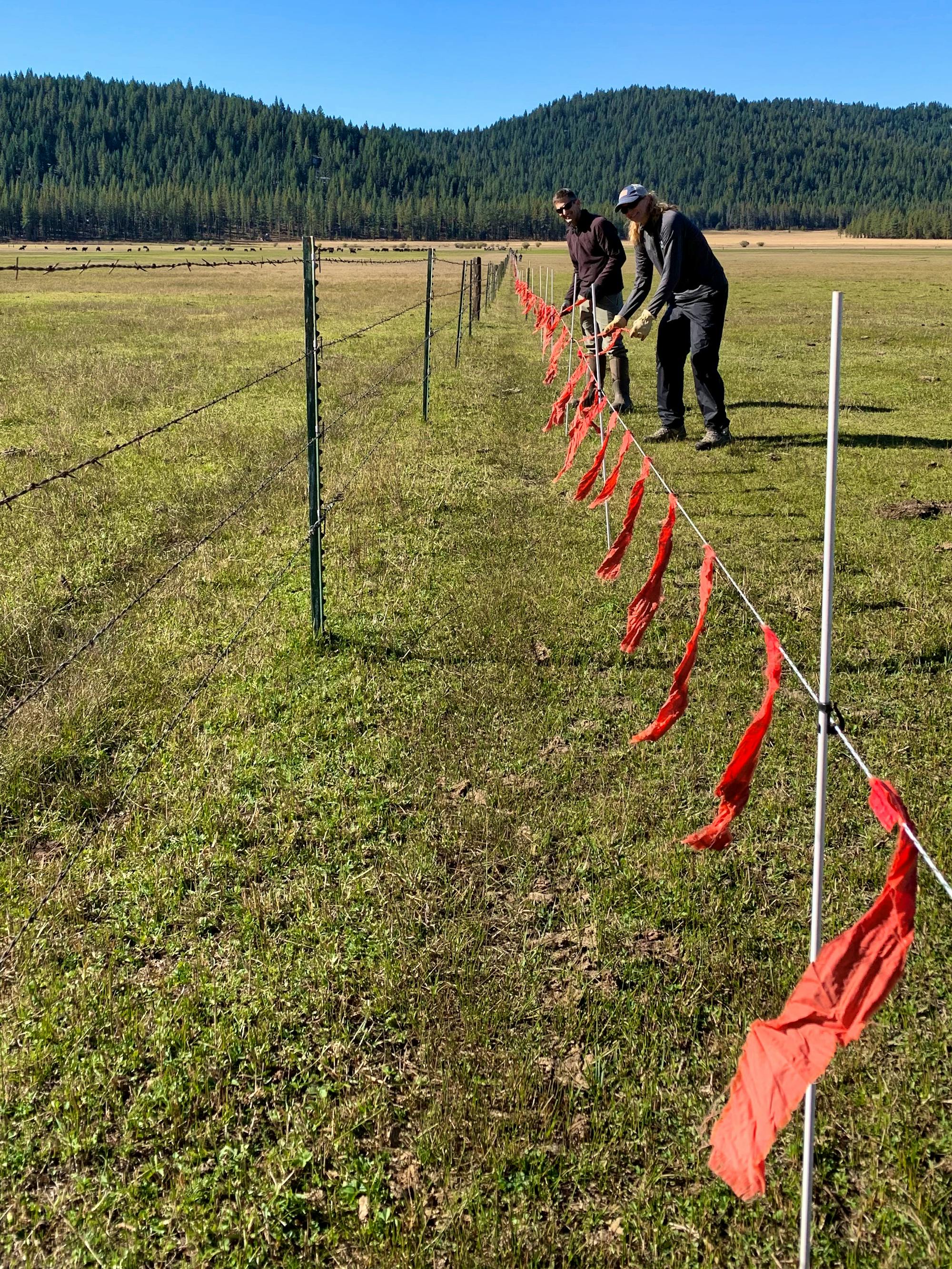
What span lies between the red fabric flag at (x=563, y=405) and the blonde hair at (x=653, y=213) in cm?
146

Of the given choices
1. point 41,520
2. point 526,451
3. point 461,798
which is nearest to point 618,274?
point 526,451

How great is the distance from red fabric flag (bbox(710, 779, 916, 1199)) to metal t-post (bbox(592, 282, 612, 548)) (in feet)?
17.1

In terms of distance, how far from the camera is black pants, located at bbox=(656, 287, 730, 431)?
957 cm

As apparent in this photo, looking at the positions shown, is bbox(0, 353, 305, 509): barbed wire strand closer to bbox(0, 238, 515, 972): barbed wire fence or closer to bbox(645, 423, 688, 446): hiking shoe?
bbox(0, 238, 515, 972): barbed wire fence

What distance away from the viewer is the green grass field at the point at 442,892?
8.02ft

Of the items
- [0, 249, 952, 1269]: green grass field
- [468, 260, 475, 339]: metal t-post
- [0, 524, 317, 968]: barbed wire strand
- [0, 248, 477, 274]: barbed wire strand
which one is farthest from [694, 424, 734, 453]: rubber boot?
[468, 260, 475, 339]: metal t-post

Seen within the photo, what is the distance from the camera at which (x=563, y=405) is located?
465 inches

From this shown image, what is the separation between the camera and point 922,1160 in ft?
8.16

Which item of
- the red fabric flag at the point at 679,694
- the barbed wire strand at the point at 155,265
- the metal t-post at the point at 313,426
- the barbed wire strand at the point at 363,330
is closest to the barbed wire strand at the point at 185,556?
the metal t-post at the point at 313,426

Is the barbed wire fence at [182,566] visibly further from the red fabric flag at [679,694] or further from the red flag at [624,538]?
the red fabric flag at [679,694]

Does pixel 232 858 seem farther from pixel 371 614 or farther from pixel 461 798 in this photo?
pixel 371 614

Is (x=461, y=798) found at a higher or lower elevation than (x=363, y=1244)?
higher

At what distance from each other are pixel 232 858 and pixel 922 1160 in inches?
94.8

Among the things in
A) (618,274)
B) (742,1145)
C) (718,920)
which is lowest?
(718,920)
